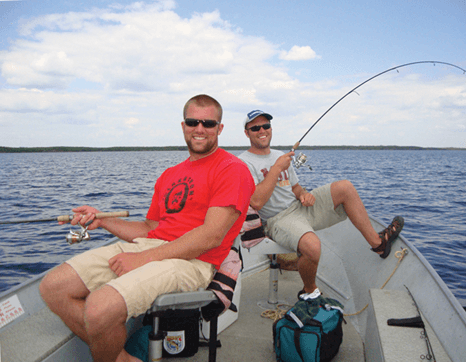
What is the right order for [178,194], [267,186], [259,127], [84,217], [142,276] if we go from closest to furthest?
[142,276]
[178,194]
[84,217]
[267,186]
[259,127]

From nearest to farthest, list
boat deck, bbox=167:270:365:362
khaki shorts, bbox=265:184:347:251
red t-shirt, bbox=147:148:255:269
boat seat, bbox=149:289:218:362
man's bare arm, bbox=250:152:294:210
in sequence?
boat seat, bbox=149:289:218:362 < red t-shirt, bbox=147:148:255:269 < boat deck, bbox=167:270:365:362 < man's bare arm, bbox=250:152:294:210 < khaki shorts, bbox=265:184:347:251

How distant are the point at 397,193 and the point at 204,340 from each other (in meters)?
18.0

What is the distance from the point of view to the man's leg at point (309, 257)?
299cm

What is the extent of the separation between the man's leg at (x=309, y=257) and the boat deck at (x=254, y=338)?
1.78 ft

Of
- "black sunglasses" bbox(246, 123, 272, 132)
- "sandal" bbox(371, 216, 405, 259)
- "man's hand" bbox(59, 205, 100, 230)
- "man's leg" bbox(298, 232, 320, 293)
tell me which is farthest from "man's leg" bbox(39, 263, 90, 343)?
"sandal" bbox(371, 216, 405, 259)

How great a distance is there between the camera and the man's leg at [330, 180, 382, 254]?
3393mm

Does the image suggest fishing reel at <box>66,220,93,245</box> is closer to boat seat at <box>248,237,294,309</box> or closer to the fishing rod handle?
the fishing rod handle

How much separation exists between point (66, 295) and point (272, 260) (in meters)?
2.04

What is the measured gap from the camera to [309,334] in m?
2.44

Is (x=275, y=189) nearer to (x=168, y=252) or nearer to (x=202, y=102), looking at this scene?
(x=202, y=102)

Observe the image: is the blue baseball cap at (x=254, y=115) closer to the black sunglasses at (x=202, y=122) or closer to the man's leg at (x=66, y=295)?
the black sunglasses at (x=202, y=122)

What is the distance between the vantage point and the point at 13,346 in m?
1.80

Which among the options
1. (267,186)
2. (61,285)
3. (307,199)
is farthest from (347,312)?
(61,285)

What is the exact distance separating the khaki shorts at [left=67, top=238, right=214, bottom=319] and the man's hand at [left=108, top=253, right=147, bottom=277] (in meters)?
0.08
